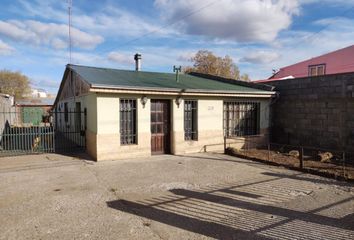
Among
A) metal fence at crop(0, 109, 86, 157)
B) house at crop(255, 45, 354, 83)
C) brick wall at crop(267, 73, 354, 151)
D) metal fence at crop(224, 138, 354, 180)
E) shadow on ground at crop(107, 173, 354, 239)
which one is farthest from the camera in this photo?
house at crop(255, 45, 354, 83)

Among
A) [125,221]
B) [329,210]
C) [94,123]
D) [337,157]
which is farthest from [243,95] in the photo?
[125,221]

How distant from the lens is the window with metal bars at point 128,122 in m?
9.86

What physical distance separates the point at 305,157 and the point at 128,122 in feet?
22.2

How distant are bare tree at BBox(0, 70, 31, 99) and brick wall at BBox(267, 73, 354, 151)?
46.4 m

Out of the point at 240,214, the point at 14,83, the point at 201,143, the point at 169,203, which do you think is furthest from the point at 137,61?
the point at 14,83

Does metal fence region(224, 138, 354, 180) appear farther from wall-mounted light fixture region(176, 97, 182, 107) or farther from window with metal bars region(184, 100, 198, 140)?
wall-mounted light fixture region(176, 97, 182, 107)

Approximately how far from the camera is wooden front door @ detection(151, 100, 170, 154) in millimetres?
10555

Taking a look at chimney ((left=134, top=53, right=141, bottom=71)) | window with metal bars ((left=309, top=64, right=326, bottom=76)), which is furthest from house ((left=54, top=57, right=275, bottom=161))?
window with metal bars ((left=309, top=64, right=326, bottom=76))

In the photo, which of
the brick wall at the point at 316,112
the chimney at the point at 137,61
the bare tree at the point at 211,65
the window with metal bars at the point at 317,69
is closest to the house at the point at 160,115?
the brick wall at the point at 316,112

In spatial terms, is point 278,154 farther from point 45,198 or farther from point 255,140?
point 45,198

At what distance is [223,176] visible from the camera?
7.68 meters

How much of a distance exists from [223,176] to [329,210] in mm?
2985

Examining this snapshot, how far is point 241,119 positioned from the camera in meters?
12.7

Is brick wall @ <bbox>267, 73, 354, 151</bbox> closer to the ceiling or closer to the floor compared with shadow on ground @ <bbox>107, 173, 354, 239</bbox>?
closer to the ceiling
